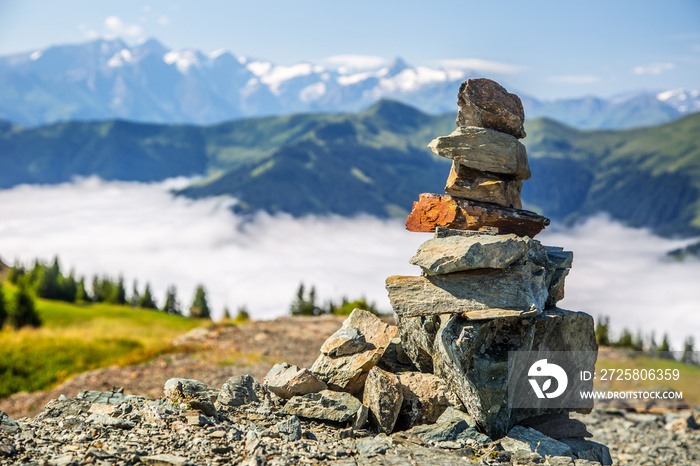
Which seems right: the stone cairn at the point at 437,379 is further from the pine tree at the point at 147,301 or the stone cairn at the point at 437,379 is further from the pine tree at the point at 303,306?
the pine tree at the point at 147,301

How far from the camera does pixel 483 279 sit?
1466 centimetres

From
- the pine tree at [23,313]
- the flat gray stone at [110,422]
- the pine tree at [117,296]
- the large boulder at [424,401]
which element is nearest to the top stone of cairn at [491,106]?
the large boulder at [424,401]

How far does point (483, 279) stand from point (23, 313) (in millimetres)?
59305

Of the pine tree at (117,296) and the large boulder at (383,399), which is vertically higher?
the large boulder at (383,399)

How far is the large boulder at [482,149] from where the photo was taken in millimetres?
16844

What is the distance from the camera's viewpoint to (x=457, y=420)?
45.9ft

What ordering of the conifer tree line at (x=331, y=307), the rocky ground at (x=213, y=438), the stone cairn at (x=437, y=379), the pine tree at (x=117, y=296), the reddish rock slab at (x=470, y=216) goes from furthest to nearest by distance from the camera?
1. the pine tree at (x=117, y=296)
2. the conifer tree line at (x=331, y=307)
3. the reddish rock slab at (x=470, y=216)
4. the stone cairn at (x=437, y=379)
5. the rocky ground at (x=213, y=438)

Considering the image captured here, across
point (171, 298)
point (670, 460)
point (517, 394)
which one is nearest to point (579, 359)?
point (517, 394)

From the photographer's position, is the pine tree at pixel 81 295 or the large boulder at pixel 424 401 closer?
the large boulder at pixel 424 401

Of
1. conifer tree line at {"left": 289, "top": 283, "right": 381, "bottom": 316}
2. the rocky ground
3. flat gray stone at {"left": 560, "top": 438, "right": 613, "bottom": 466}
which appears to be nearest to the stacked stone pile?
flat gray stone at {"left": 560, "top": 438, "right": 613, "bottom": 466}

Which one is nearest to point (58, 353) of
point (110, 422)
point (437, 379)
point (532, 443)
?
point (110, 422)

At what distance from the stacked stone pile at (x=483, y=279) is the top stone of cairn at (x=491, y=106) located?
3 cm

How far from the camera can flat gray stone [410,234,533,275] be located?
14031 mm

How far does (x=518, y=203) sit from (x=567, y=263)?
2.57 m
